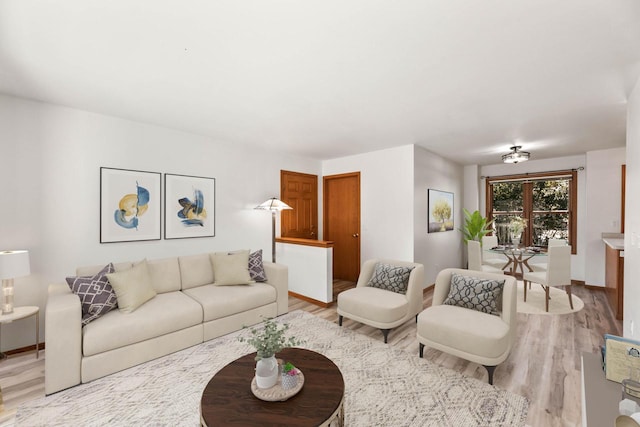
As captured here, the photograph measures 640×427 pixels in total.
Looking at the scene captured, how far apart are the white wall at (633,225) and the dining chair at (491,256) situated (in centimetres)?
235

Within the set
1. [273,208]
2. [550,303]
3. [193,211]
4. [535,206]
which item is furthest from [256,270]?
[535,206]

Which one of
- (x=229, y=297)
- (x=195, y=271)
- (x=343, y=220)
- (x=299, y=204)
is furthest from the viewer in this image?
(x=343, y=220)

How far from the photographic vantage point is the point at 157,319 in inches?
102

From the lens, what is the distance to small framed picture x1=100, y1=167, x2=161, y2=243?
10.5 feet

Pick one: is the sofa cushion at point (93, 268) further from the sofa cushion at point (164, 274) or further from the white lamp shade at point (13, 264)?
the white lamp shade at point (13, 264)

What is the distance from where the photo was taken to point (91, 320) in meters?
2.41

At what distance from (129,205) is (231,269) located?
4.75 ft

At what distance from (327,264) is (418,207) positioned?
73.4 inches

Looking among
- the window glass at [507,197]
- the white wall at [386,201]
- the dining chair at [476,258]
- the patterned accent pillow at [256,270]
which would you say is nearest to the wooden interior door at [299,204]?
the white wall at [386,201]

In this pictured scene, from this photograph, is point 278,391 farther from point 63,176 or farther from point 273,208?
point 63,176

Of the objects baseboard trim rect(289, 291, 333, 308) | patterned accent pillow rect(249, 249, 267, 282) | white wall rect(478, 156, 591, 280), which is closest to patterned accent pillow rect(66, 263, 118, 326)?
patterned accent pillow rect(249, 249, 267, 282)

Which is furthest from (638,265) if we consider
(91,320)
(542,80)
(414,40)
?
(91,320)

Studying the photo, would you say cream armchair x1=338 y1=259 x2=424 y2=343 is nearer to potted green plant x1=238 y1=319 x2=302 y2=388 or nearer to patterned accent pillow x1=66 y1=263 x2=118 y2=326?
potted green plant x1=238 y1=319 x2=302 y2=388

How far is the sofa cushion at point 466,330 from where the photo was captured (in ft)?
7.27
